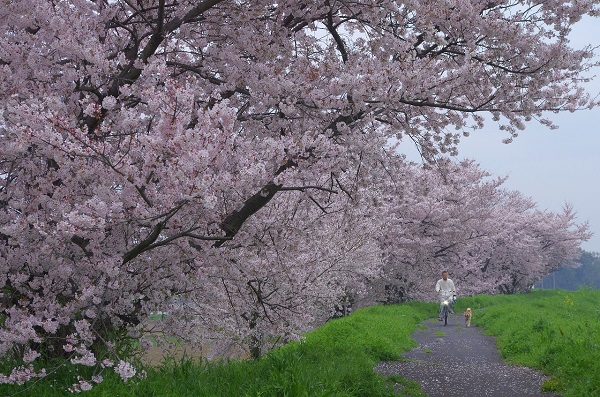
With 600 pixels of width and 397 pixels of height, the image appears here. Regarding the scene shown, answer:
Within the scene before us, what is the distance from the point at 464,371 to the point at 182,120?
8.10 meters

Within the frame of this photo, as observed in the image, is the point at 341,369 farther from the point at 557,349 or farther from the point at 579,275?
the point at 579,275

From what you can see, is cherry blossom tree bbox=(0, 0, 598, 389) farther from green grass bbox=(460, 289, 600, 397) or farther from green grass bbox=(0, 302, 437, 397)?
green grass bbox=(460, 289, 600, 397)

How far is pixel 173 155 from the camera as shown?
17.3 feet

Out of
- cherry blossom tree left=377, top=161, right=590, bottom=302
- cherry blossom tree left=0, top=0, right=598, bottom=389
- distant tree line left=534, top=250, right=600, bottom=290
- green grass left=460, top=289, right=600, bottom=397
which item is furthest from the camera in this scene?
distant tree line left=534, top=250, right=600, bottom=290

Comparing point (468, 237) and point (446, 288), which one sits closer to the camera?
point (446, 288)

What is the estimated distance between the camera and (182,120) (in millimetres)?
5180

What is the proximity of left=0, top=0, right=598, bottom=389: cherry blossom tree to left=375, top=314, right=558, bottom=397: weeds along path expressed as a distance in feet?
11.4

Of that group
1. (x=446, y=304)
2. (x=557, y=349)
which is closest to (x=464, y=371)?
(x=557, y=349)

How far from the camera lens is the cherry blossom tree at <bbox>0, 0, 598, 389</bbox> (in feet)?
17.4

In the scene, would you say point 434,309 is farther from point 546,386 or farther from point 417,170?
point 546,386

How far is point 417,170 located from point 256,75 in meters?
27.2

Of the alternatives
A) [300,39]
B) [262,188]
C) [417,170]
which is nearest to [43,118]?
[262,188]

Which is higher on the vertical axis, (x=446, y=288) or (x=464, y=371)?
(x=446, y=288)

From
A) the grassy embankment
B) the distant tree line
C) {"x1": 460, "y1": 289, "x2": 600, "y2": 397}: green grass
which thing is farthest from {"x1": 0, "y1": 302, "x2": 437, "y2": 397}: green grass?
the distant tree line
